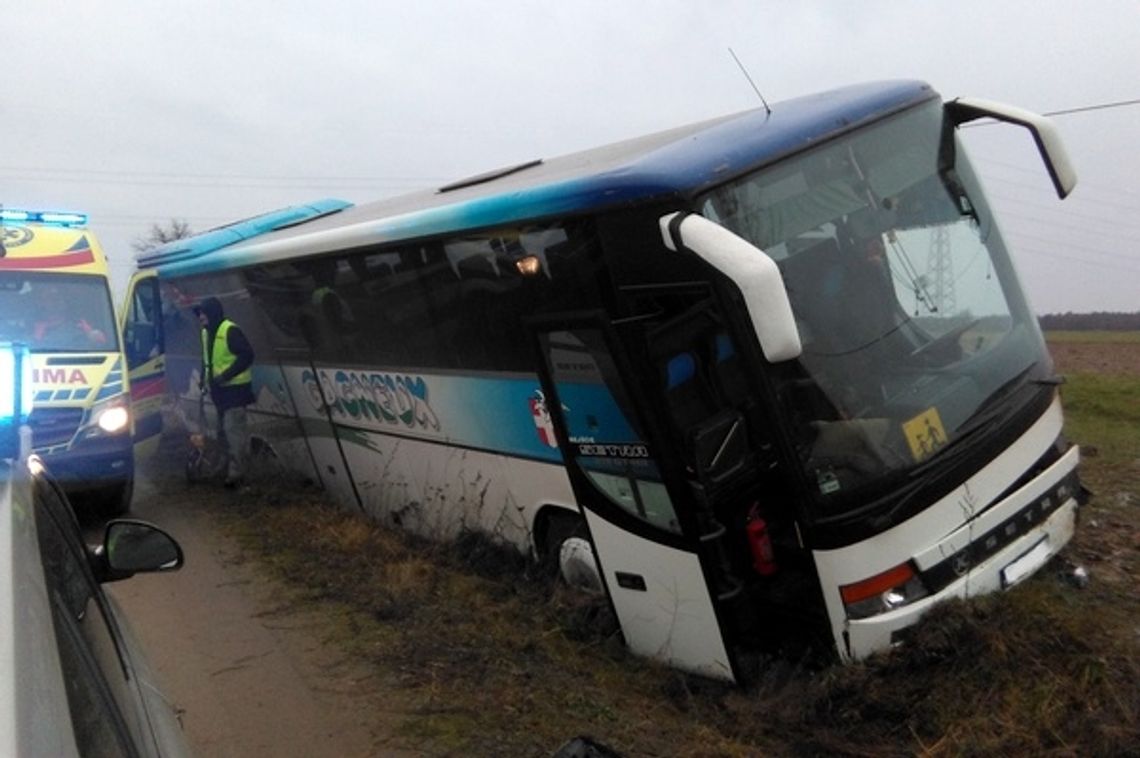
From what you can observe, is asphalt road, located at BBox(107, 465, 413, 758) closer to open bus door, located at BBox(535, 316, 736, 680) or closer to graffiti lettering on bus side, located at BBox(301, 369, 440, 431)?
open bus door, located at BBox(535, 316, 736, 680)

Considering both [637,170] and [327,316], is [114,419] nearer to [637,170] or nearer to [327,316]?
[327,316]

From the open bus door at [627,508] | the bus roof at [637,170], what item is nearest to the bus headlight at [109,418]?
the bus roof at [637,170]

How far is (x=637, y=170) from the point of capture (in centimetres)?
539

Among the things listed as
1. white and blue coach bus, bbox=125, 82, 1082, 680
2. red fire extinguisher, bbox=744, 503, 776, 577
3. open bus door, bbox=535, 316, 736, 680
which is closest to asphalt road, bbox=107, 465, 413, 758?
open bus door, bbox=535, 316, 736, 680

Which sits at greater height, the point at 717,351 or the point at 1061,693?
the point at 717,351

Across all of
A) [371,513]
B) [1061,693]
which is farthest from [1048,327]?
[1061,693]

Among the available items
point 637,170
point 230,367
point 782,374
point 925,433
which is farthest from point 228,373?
point 925,433

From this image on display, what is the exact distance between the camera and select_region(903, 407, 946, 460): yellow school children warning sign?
5156mm

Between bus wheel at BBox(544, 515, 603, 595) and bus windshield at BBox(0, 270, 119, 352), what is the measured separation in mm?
5419

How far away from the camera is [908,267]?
18.6ft

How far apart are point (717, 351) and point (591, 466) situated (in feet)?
3.53

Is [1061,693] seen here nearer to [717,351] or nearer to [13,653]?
[717,351]

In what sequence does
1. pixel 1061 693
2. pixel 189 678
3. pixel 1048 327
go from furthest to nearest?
pixel 1048 327 < pixel 189 678 < pixel 1061 693

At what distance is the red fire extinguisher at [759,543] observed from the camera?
5305 millimetres
